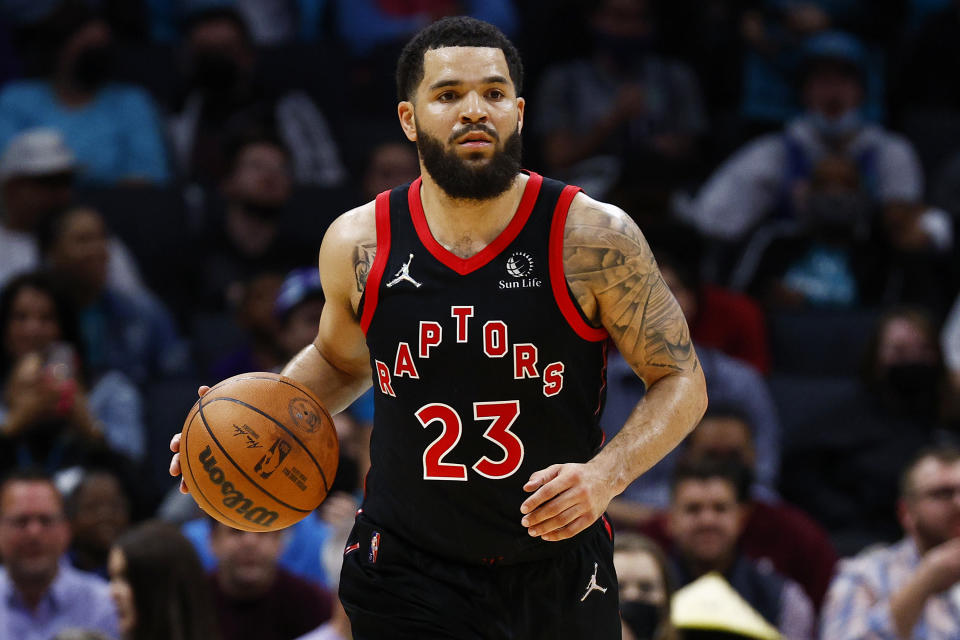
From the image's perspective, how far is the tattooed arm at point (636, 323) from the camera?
3846mm

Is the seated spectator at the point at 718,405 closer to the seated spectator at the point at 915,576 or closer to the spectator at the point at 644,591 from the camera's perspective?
the seated spectator at the point at 915,576

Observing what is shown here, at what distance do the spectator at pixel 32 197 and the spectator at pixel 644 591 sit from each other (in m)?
3.88

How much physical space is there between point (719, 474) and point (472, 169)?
11.0 feet

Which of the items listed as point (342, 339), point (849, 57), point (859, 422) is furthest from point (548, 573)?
point (849, 57)

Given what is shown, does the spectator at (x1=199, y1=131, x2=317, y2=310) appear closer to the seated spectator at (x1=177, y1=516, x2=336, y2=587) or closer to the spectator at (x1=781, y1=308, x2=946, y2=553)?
the seated spectator at (x1=177, y1=516, x2=336, y2=587)

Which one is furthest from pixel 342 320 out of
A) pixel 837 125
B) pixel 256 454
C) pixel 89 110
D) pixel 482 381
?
pixel 837 125

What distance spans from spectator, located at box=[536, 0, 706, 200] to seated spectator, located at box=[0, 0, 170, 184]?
8.80ft

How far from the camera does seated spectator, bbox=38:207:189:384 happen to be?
824cm

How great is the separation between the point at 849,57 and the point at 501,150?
250 inches

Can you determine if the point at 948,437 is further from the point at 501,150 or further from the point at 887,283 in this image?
the point at 501,150

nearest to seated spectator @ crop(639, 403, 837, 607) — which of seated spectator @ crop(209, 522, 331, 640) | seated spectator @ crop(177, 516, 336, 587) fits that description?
seated spectator @ crop(177, 516, 336, 587)

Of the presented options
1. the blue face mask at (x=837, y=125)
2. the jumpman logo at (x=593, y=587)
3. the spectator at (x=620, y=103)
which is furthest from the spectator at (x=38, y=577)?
the blue face mask at (x=837, y=125)

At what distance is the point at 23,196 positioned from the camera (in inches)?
343

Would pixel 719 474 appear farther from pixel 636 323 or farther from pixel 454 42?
pixel 454 42
